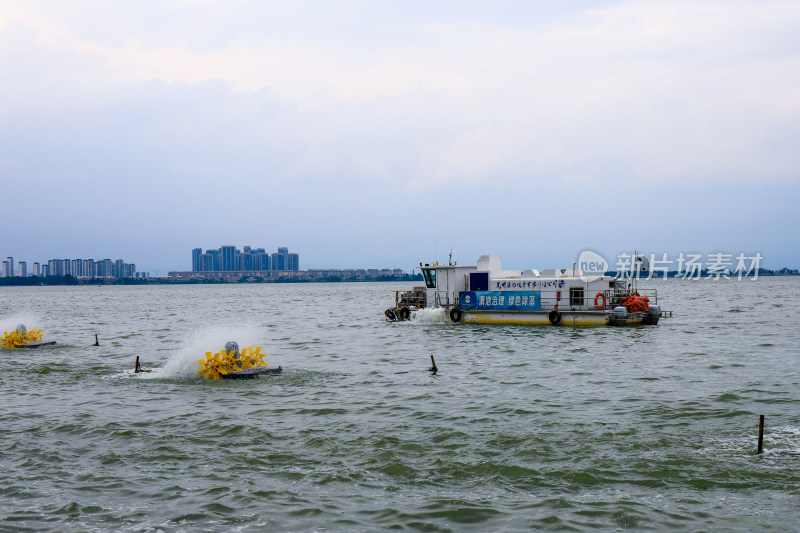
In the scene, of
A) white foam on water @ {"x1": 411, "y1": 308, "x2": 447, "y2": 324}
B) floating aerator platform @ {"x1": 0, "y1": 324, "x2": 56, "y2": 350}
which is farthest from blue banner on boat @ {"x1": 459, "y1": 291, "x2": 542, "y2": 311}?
floating aerator platform @ {"x1": 0, "y1": 324, "x2": 56, "y2": 350}

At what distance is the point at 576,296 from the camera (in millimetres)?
46750

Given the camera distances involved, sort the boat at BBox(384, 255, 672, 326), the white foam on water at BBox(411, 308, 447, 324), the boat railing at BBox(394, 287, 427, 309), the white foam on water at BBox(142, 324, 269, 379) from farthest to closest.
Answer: the boat railing at BBox(394, 287, 427, 309) < the white foam on water at BBox(411, 308, 447, 324) < the boat at BBox(384, 255, 672, 326) < the white foam on water at BBox(142, 324, 269, 379)

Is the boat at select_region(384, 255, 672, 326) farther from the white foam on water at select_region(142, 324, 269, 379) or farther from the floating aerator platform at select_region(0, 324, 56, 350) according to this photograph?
the floating aerator platform at select_region(0, 324, 56, 350)

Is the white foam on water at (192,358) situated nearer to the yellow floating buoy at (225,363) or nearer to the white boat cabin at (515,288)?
the yellow floating buoy at (225,363)

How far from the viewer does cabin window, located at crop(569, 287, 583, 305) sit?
46.7 metres

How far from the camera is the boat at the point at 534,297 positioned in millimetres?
45406

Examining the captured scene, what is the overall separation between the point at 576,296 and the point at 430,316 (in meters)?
→ 10.8

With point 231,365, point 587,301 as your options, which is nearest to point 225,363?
point 231,365

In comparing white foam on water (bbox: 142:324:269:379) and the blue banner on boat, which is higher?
the blue banner on boat

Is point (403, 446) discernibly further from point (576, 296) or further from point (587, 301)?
point (587, 301)

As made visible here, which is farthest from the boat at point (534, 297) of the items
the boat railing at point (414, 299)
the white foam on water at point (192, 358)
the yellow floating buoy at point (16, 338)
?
the yellow floating buoy at point (16, 338)

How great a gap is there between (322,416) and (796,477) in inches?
433

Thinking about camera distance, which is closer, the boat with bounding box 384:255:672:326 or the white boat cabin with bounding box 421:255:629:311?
the boat with bounding box 384:255:672:326

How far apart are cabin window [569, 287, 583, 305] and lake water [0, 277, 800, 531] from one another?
16.4m
